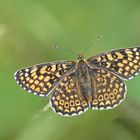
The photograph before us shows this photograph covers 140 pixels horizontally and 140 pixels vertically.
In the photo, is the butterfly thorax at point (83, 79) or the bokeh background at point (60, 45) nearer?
the butterfly thorax at point (83, 79)

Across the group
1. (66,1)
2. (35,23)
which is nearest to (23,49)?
(35,23)

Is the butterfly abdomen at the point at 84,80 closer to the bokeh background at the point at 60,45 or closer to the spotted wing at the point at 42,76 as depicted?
the spotted wing at the point at 42,76

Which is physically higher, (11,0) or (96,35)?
(11,0)

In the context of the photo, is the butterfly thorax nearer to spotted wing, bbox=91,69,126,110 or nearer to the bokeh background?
spotted wing, bbox=91,69,126,110

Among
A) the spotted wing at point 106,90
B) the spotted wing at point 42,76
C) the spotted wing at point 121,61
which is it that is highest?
the spotted wing at point 42,76

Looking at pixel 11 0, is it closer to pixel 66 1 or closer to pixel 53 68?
pixel 66 1

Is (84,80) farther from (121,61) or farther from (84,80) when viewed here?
(121,61)

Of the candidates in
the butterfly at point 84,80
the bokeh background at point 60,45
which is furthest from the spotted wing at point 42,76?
the bokeh background at point 60,45
